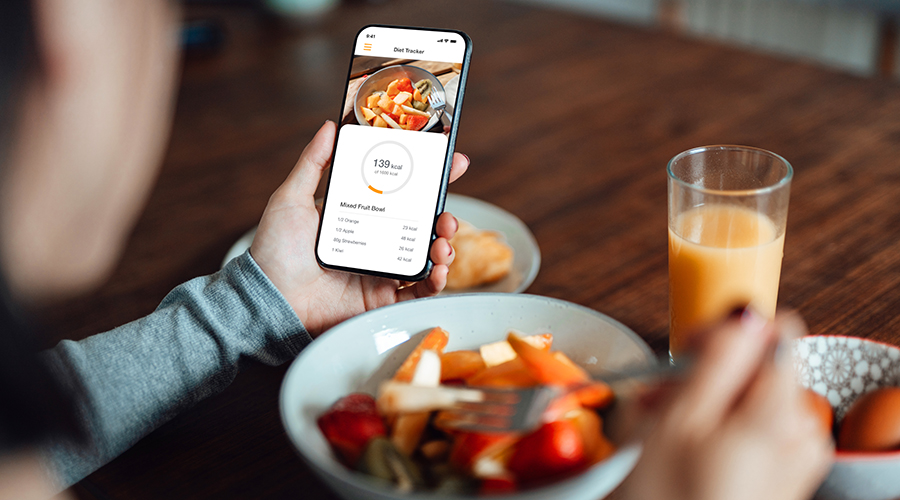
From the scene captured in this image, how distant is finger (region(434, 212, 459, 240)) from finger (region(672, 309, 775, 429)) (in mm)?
365

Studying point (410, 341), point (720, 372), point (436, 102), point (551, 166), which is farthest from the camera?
point (551, 166)

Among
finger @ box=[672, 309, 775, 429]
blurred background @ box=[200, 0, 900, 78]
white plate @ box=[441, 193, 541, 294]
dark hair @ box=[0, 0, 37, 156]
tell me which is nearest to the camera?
dark hair @ box=[0, 0, 37, 156]

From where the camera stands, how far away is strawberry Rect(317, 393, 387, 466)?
1.86 feet

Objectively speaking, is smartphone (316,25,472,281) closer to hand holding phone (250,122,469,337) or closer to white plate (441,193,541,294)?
hand holding phone (250,122,469,337)

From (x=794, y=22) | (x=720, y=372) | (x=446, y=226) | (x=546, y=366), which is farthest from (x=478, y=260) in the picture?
(x=794, y=22)

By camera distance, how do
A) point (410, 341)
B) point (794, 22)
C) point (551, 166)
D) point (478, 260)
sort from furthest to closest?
1. point (794, 22)
2. point (551, 166)
3. point (478, 260)
4. point (410, 341)

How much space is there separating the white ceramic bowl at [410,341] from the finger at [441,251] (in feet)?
0.29

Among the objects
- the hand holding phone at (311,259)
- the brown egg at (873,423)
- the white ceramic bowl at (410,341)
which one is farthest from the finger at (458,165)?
the brown egg at (873,423)

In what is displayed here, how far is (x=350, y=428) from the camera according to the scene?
570 mm

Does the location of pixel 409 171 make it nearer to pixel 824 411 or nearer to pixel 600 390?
pixel 600 390

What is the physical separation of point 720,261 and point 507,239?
370 millimetres

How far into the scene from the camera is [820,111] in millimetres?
1343

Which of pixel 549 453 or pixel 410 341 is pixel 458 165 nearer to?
pixel 410 341

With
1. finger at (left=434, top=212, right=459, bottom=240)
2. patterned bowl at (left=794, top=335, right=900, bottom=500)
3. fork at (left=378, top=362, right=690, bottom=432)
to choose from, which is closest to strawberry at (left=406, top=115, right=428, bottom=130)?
finger at (left=434, top=212, right=459, bottom=240)
